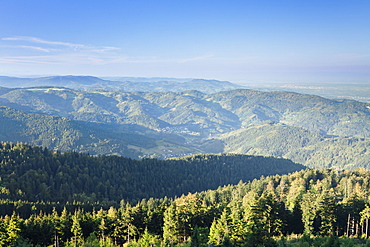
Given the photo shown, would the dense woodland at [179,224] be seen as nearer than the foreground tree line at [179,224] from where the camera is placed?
No

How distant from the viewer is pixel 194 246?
227ft

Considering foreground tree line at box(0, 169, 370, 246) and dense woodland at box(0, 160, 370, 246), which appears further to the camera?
dense woodland at box(0, 160, 370, 246)

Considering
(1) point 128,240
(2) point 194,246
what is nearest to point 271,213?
(2) point 194,246

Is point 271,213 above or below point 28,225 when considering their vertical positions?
above

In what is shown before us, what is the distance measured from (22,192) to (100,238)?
98129 millimetres

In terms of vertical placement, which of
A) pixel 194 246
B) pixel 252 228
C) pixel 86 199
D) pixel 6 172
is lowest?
pixel 86 199

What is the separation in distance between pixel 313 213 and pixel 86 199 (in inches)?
5218

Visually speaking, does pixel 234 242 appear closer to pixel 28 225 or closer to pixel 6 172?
pixel 28 225

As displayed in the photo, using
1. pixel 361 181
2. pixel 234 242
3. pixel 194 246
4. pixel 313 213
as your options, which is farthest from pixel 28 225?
pixel 361 181

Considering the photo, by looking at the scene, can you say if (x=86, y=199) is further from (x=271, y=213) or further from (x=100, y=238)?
(x=271, y=213)

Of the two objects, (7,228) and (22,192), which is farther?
(22,192)

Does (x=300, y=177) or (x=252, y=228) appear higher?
(x=252, y=228)

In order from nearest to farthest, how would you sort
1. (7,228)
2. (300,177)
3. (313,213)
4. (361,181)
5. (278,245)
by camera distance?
(278,245) → (7,228) → (313,213) → (361,181) → (300,177)

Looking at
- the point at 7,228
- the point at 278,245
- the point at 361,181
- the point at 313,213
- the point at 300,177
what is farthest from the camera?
the point at 300,177
